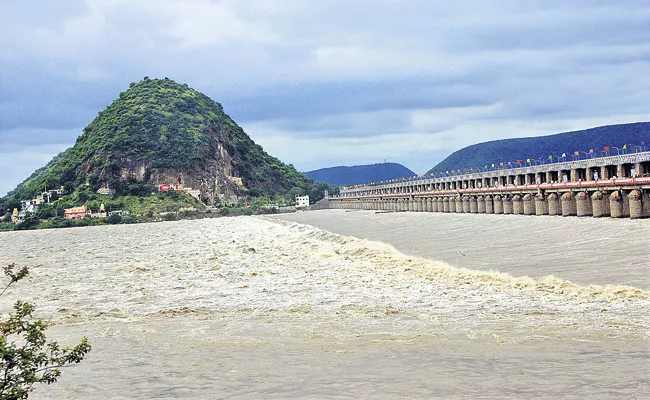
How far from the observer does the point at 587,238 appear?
44.1 m

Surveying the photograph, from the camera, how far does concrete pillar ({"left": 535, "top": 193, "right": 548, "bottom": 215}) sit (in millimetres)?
81562

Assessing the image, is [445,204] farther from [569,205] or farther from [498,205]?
[569,205]

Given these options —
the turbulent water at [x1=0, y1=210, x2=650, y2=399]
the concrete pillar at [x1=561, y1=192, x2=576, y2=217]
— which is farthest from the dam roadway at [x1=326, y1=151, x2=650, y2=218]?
the turbulent water at [x1=0, y1=210, x2=650, y2=399]

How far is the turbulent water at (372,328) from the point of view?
13.9 metres

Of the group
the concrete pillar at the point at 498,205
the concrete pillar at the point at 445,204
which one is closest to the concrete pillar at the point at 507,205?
the concrete pillar at the point at 498,205

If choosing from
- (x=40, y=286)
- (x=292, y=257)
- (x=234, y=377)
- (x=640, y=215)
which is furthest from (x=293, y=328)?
(x=640, y=215)

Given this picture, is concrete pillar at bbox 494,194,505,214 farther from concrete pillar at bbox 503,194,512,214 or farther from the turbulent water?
the turbulent water

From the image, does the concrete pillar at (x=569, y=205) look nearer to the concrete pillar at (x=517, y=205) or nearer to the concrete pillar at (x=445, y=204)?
the concrete pillar at (x=517, y=205)

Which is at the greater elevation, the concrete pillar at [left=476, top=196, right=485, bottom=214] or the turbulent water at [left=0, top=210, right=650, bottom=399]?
the concrete pillar at [left=476, top=196, right=485, bottom=214]

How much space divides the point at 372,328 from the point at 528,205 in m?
71.1

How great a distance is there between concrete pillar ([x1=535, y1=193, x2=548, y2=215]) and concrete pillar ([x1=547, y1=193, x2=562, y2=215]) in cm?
268

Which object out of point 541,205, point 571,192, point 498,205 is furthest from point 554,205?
point 498,205

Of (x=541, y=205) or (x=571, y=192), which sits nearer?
(x=571, y=192)

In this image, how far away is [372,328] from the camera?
64.8 feet
